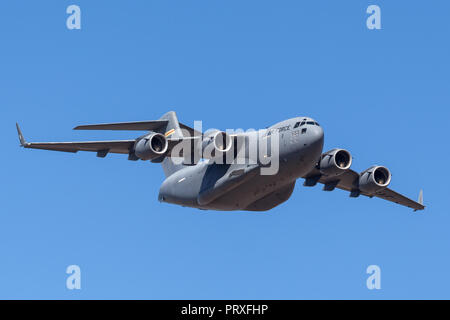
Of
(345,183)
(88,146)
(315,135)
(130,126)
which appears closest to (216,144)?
(315,135)

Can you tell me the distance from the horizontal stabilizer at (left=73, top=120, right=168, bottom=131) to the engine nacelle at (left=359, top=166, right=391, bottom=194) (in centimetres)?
812

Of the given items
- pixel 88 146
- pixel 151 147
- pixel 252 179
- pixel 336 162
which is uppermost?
pixel 88 146

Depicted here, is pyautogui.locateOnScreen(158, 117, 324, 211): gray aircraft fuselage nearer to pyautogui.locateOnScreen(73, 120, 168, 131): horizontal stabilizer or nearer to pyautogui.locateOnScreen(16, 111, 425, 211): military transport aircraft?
pyautogui.locateOnScreen(16, 111, 425, 211): military transport aircraft

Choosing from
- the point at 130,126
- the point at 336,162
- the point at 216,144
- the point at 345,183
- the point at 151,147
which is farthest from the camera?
the point at 130,126

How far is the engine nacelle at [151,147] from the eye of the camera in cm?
2550

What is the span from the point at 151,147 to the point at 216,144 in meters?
2.10

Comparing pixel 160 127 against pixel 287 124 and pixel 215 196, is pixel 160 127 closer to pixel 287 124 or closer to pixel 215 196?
pixel 215 196

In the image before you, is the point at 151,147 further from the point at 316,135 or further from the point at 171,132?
the point at 171,132

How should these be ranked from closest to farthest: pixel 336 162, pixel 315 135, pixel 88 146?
pixel 315 135
pixel 88 146
pixel 336 162

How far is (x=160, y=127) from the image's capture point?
31625 millimetres

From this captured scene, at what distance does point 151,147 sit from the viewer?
25.5 metres

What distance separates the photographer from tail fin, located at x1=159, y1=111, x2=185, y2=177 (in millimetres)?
30539

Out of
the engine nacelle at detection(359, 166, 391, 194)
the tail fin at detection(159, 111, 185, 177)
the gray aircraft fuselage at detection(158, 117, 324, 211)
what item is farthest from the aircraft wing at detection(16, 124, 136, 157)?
the engine nacelle at detection(359, 166, 391, 194)

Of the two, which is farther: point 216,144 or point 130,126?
point 130,126
